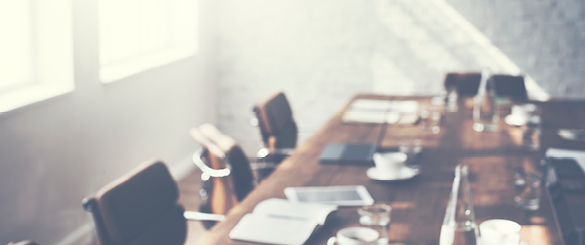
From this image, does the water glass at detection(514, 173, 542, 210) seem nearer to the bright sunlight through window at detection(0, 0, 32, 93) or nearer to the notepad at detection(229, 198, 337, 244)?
the notepad at detection(229, 198, 337, 244)

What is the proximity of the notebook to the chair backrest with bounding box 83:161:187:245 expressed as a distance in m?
0.68

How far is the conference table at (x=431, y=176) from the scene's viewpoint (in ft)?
5.98

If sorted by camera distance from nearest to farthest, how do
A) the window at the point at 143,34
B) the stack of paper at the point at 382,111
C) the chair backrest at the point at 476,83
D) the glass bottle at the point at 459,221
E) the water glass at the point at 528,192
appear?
1. the glass bottle at the point at 459,221
2. the water glass at the point at 528,192
3. the stack of paper at the point at 382,111
4. the window at the point at 143,34
5. the chair backrest at the point at 476,83

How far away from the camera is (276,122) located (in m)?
3.47

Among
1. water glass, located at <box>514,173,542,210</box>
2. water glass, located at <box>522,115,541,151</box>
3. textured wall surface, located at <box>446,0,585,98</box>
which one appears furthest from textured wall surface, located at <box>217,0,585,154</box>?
water glass, located at <box>514,173,542,210</box>

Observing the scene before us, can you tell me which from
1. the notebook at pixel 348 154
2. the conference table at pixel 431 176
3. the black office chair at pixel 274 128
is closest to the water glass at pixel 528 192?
the conference table at pixel 431 176

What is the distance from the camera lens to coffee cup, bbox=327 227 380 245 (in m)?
1.53

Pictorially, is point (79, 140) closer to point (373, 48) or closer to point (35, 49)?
point (35, 49)

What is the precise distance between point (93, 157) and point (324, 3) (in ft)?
8.57

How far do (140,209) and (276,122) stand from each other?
62.2 inches

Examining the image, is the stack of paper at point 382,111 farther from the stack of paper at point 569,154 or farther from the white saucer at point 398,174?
the white saucer at point 398,174

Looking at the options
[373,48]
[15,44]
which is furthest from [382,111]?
[15,44]

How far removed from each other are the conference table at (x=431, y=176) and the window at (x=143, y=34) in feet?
5.39

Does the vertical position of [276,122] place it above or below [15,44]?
below
